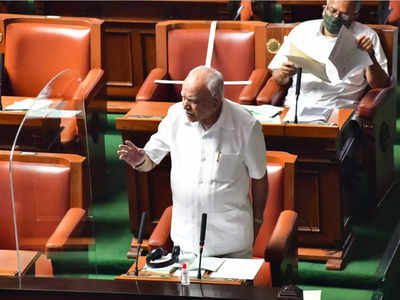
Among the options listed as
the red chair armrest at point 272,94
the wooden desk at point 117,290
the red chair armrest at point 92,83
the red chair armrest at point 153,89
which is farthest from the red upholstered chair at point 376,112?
the wooden desk at point 117,290

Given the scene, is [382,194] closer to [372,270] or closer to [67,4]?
[372,270]

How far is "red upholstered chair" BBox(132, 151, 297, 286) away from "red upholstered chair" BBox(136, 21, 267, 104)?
1.48 meters

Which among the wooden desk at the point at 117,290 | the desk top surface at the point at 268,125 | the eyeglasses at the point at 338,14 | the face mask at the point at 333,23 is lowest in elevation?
the desk top surface at the point at 268,125

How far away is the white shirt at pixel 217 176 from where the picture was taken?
12.4 feet

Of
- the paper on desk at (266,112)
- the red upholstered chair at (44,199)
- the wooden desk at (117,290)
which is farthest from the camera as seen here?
the paper on desk at (266,112)

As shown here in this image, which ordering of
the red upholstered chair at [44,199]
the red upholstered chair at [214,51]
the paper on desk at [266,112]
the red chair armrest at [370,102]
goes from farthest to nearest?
the red upholstered chair at [214,51] → the red chair armrest at [370,102] → the paper on desk at [266,112] → the red upholstered chair at [44,199]

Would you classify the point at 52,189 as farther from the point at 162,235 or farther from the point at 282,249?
the point at 282,249

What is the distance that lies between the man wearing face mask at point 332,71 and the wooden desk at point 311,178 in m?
0.25

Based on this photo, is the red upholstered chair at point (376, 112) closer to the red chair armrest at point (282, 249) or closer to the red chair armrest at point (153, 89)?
the red chair armrest at point (153, 89)

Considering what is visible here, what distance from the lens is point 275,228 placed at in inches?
152

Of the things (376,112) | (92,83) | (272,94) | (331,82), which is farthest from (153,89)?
(376,112)

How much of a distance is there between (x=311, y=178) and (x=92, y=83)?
52.0 inches

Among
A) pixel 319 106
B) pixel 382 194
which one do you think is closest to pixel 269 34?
pixel 319 106

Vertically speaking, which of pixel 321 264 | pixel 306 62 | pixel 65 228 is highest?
pixel 306 62
